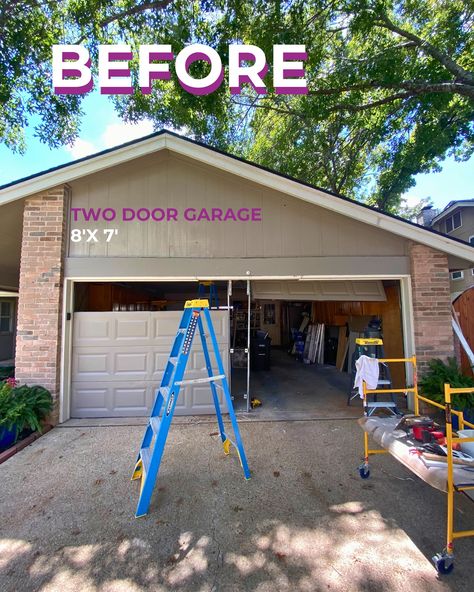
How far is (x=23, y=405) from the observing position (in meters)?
4.27

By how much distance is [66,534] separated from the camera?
2.50m

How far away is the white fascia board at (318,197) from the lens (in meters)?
5.01

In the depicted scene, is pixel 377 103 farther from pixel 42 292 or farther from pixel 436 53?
pixel 42 292

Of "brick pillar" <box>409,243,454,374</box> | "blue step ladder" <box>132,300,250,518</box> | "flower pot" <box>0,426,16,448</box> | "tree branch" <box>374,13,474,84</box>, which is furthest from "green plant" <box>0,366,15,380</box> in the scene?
"tree branch" <box>374,13,474,84</box>

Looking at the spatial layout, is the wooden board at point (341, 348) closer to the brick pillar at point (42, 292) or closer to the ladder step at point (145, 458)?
the ladder step at point (145, 458)

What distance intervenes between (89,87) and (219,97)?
2935 millimetres

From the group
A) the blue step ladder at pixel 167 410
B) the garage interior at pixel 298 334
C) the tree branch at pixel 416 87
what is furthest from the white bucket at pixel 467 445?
the tree branch at pixel 416 87

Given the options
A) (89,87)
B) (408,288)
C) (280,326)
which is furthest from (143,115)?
(280,326)

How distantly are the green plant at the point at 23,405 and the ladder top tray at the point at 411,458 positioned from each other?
4.63 m

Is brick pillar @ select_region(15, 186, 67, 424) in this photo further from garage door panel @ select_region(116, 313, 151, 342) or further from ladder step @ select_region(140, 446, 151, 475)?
ladder step @ select_region(140, 446, 151, 475)

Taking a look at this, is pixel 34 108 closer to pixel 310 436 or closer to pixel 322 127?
pixel 322 127

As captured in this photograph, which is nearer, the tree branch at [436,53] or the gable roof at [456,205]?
the tree branch at [436,53]

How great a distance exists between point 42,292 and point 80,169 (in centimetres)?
220

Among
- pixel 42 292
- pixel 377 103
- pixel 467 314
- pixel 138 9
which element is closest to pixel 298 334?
pixel 467 314
